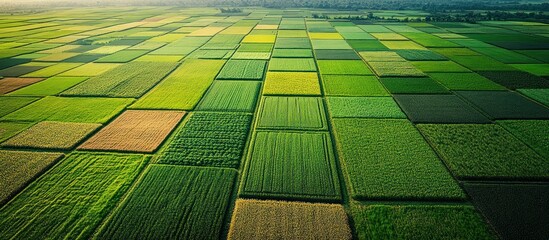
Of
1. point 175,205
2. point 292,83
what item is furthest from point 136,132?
point 292,83

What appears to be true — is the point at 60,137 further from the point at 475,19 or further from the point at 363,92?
the point at 475,19

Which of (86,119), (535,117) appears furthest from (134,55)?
(535,117)

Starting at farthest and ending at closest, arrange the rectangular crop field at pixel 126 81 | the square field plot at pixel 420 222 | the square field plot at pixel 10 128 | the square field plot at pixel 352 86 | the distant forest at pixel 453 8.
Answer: the distant forest at pixel 453 8, the rectangular crop field at pixel 126 81, the square field plot at pixel 352 86, the square field plot at pixel 10 128, the square field plot at pixel 420 222

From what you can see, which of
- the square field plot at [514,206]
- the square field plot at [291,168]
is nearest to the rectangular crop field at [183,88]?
the square field plot at [291,168]

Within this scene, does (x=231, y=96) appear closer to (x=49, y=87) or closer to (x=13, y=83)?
(x=49, y=87)

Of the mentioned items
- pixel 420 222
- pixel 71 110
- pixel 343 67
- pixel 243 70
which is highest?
pixel 343 67

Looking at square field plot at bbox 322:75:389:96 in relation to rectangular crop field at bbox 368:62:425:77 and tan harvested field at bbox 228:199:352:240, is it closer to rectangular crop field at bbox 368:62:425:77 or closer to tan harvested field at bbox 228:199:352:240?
rectangular crop field at bbox 368:62:425:77

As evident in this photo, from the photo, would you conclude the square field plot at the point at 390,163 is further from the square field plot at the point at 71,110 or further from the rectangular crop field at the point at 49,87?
the rectangular crop field at the point at 49,87
